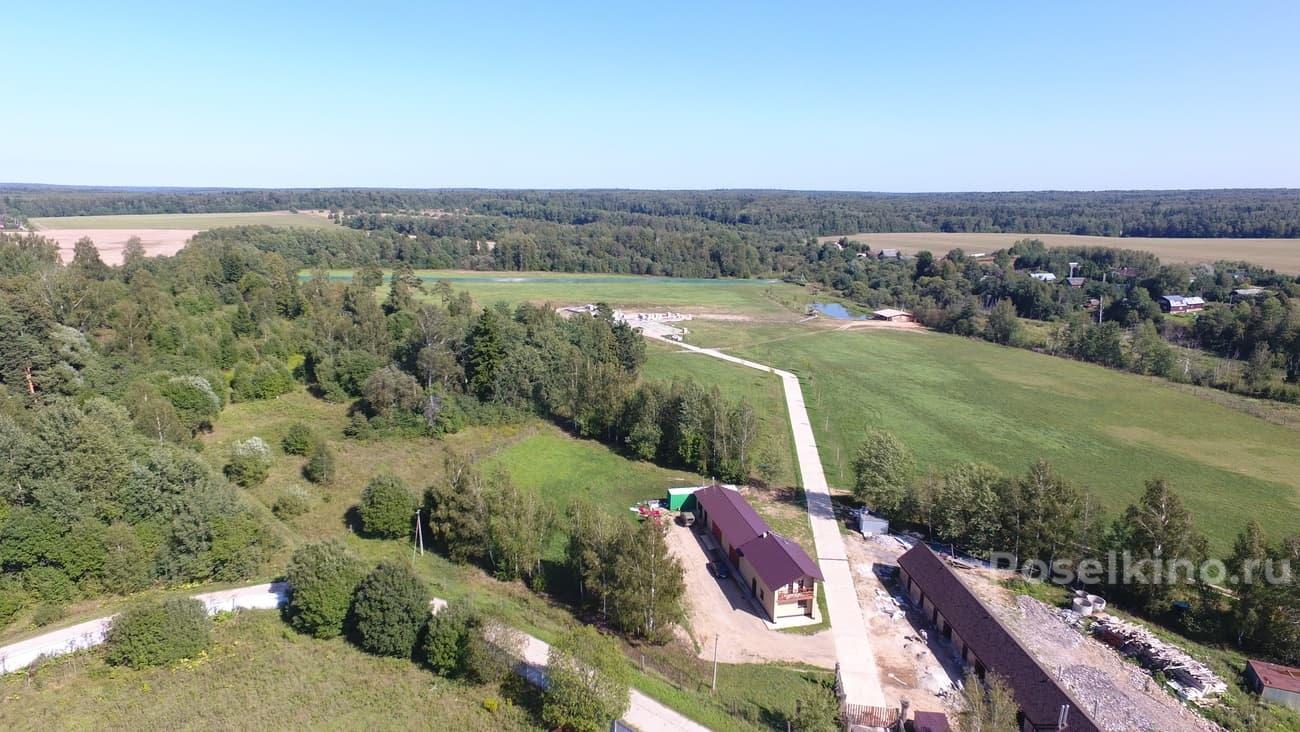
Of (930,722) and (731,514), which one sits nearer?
(930,722)

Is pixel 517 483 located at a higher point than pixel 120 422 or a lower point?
lower

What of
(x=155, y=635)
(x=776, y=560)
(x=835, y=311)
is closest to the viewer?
(x=155, y=635)

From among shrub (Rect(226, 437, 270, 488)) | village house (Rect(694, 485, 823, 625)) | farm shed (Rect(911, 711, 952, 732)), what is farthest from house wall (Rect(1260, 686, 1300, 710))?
shrub (Rect(226, 437, 270, 488))

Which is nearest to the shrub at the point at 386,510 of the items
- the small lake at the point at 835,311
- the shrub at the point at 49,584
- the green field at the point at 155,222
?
the shrub at the point at 49,584

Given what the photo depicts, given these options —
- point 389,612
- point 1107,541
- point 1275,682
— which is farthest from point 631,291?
point 1275,682

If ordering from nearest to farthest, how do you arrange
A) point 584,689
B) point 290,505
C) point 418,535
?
point 584,689 → point 418,535 → point 290,505

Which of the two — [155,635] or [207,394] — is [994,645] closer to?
[155,635]

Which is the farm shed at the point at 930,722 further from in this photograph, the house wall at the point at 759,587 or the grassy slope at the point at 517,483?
the house wall at the point at 759,587
